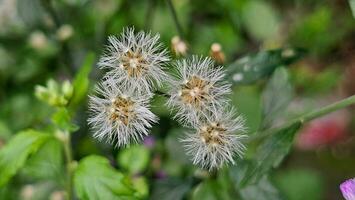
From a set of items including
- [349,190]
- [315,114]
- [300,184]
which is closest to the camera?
[349,190]

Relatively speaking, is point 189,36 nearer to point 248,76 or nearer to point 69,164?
point 248,76

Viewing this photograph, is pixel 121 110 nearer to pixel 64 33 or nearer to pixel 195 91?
pixel 195 91

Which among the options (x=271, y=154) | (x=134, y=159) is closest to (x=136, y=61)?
(x=271, y=154)

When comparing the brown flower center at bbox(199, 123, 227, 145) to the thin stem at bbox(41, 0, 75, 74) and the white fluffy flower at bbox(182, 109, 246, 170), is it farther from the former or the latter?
the thin stem at bbox(41, 0, 75, 74)

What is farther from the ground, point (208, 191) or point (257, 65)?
Answer: point (257, 65)

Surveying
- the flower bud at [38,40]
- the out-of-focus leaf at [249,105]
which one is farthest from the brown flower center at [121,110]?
the flower bud at [38,40]

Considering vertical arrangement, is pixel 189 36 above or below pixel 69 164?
above

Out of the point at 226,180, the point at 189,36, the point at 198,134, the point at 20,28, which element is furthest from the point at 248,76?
the point at 20,28
